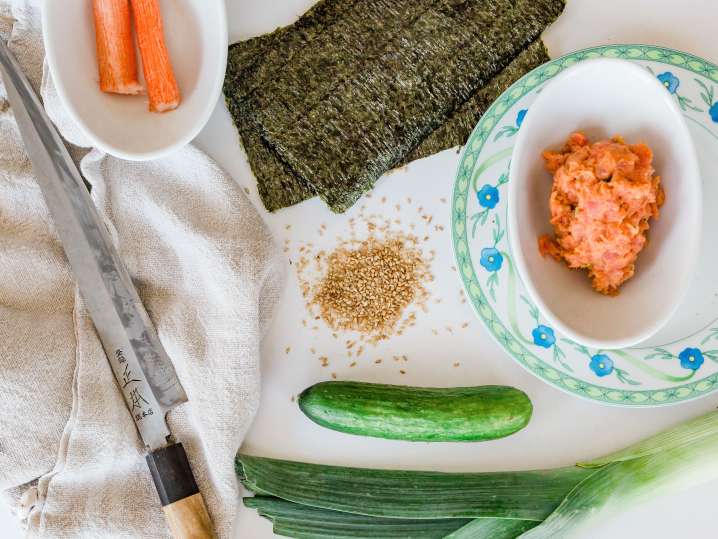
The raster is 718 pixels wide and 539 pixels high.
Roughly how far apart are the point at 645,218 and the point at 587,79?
0.21m

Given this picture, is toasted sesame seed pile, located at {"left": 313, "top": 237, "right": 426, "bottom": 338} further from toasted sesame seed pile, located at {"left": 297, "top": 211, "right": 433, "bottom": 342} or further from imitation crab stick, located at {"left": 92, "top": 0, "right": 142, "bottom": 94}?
imitation crab stick, located at {"left": 92, "top": 0, "right": 142, "bottom": 94}

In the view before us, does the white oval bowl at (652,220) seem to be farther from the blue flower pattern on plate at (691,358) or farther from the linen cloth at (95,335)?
the linen cloth at (95,335)

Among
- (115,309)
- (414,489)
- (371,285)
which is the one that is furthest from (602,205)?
(115,309)

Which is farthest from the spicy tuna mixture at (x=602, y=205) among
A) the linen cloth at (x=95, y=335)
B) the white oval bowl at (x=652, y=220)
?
the linen cloth at (x=95, y=335)

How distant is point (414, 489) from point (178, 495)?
42 centimetres

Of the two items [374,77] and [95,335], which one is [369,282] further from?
[95,335]

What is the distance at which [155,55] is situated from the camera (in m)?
1.21

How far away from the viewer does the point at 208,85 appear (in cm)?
122

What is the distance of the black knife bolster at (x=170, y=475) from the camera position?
1271mm

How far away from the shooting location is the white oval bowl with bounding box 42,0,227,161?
46.1 inches

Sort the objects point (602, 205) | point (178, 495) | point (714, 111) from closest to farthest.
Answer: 1. point (602, 205)
2. point (714, 111)
3. point (178, 495)

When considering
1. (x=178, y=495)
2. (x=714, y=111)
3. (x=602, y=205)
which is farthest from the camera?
(x=178, y=495)

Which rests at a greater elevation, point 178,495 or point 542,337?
point 542,337

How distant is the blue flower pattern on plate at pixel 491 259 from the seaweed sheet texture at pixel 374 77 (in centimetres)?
23
